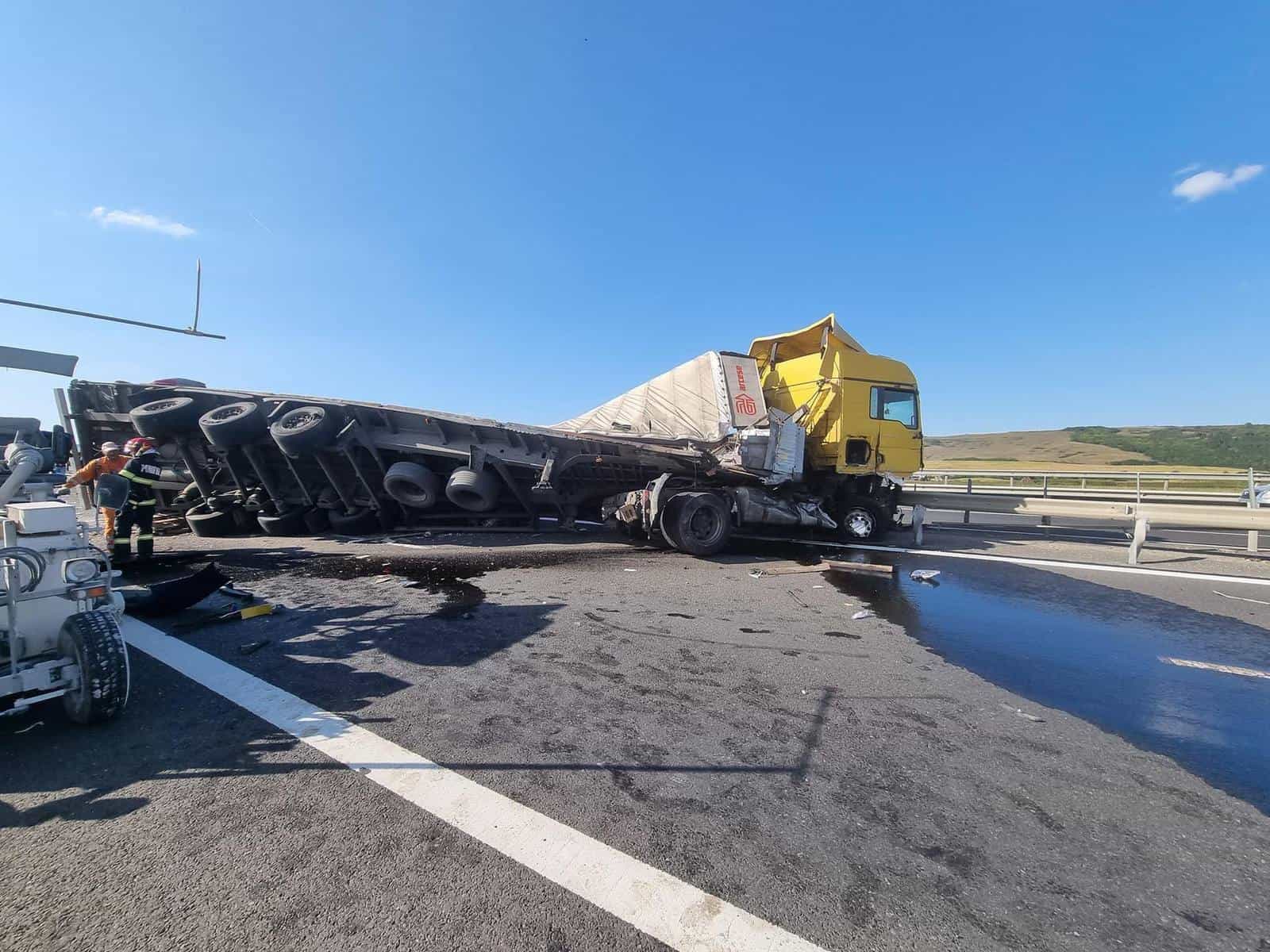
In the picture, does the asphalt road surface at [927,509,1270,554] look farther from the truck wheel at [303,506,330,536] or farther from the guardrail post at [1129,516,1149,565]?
the truck wheel at [303,506,330,536]

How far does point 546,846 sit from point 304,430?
312 inches

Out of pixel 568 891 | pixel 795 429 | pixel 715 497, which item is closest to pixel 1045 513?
pixel 795 429

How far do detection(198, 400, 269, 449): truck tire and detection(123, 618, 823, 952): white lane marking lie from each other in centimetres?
673

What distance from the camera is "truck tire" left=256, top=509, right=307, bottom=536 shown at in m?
9.12

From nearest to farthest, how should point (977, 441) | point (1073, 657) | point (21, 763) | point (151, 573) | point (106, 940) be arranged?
point (106, 940)
point (21, 763)
point (1073, 657)
point (151, 573)
point (977, 441)

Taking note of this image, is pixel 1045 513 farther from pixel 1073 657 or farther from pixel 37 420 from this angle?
pixel 37 420

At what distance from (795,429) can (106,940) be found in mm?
8352

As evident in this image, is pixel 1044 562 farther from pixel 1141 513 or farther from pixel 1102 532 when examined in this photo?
pixel 1102 532

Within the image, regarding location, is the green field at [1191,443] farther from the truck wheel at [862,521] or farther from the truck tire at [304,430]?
the truck tire at [304,430]

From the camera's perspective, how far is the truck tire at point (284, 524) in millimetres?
9124

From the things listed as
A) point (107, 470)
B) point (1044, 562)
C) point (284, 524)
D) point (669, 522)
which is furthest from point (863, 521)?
point (107, 470)

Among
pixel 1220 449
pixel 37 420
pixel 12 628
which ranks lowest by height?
pixel 12 628

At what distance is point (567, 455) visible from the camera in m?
8.81

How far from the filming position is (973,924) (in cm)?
165
